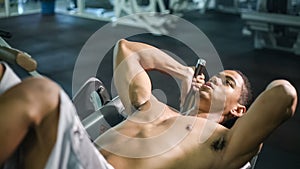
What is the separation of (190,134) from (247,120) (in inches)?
9.0

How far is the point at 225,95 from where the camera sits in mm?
1593

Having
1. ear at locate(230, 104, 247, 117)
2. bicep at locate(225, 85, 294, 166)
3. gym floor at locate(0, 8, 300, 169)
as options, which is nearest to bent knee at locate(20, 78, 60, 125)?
bicep at locate(225, 85, 294, 166)

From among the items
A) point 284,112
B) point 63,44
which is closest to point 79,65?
point 63,44

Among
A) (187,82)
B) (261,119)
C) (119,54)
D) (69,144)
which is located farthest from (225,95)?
(69,144)

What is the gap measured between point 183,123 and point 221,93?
0.18m

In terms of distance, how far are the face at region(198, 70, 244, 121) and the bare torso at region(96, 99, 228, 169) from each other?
0.07 meters

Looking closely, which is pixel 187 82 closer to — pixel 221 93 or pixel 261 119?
pixel 221 93

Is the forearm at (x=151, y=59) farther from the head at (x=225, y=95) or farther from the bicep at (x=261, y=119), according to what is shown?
the bicep at (x=261, y=119)

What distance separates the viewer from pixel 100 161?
1148 mm

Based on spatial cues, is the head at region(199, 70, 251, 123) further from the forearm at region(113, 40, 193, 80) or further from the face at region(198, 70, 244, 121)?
the forearm at region(113, 40, 193, 80)

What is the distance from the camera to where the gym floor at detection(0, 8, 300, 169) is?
8.89 feet

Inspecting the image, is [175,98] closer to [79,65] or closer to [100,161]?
[79,65]

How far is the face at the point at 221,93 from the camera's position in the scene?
1570 millimetres

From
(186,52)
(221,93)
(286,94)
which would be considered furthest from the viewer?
(186,52)
